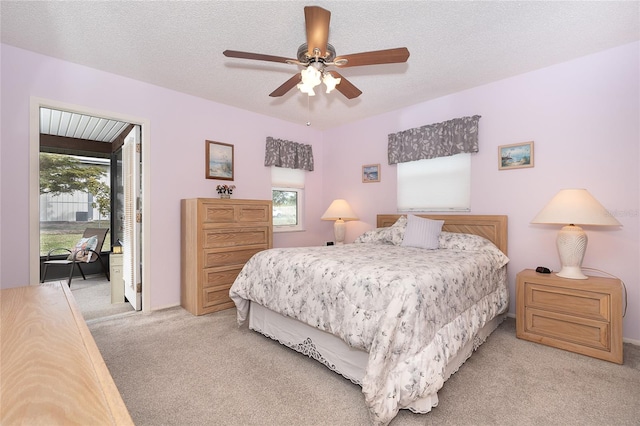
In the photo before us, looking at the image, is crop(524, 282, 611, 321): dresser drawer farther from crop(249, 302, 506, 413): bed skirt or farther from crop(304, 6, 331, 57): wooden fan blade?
crop(304, 6, 331, 57): wooden fan blade

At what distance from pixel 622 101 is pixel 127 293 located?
18.5 feet

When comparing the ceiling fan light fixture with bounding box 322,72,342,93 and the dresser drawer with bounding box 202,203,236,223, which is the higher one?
the ceiling fan light fixture with bounding box 322,72,342,93

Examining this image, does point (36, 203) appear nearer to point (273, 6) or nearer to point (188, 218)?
point (188, 218)

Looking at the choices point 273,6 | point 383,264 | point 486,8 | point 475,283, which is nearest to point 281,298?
point 383,264

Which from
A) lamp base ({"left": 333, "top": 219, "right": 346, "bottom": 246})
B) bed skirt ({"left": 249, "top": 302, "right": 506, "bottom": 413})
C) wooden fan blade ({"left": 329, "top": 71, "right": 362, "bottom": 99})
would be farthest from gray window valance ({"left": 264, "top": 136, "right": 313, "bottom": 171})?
bed skirt ({"left": 249, "top": 302, "right": 506, "bottom": 413})

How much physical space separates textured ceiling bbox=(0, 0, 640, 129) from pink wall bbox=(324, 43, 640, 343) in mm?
208

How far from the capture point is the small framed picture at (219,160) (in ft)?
12.8

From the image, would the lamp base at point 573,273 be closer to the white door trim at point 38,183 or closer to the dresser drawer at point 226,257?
the dresser drawer at point 226,257

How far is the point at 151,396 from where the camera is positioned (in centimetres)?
188

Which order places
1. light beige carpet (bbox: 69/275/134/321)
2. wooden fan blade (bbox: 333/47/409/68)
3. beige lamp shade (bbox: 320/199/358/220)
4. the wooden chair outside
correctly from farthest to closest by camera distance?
the wooden chair outside < beige lamp shade (bbox: 320/199/358/220) < light beige carpet (bbox: 69/275/134/321) < wooden fan blade (bbox: 333/47/409/68)

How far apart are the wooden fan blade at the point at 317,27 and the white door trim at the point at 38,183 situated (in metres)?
2.36

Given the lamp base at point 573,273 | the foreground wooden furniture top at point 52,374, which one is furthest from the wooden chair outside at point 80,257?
the lamp base at point 573,273

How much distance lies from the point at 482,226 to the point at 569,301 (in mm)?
1120

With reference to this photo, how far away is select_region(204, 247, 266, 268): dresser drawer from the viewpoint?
338 centimetres
